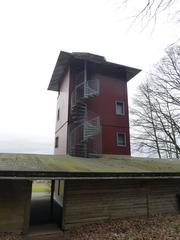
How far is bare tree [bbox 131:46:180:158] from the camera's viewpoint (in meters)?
17.8

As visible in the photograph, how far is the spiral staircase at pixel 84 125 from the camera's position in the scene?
13430 millimetres

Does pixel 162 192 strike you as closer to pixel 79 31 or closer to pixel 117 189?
pixel 117 189

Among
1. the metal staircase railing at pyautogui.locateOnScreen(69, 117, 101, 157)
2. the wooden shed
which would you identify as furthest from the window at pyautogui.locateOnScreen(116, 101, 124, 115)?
the wooden shed

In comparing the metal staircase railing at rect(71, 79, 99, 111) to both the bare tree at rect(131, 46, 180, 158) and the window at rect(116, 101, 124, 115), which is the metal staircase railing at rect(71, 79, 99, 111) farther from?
the bare tree at rect(131, 46, 180, 158)

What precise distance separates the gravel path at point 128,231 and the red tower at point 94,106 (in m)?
6.12

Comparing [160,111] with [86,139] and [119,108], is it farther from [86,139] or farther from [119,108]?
[86,139]

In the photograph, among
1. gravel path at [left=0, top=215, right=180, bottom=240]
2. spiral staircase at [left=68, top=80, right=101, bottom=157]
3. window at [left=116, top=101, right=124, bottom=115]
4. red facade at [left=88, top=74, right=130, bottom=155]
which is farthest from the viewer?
window at [left=116, top=101, right=124, bottom=115]

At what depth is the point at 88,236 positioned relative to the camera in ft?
20.6

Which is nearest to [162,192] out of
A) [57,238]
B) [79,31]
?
[57,238]

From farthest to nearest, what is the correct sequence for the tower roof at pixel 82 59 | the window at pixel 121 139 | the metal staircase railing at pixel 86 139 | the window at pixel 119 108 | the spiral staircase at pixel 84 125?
the window at pixel 119 108, the window at pixel 121 139, the tower roof at pixel 82 59, the spiral staircase at pixel 84 125, the metal staircase railing at pixel 86 139

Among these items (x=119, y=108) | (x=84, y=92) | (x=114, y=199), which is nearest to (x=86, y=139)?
(x=84, y=92)

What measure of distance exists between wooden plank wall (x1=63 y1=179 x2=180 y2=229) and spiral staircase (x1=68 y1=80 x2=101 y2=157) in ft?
16.7

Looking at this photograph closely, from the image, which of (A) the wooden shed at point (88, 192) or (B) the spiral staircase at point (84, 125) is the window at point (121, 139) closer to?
(B) the spiral staircase at point (84, 125)

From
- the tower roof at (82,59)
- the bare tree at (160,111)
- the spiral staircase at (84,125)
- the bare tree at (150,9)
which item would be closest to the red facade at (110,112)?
the spiral staircase at (84,125)
